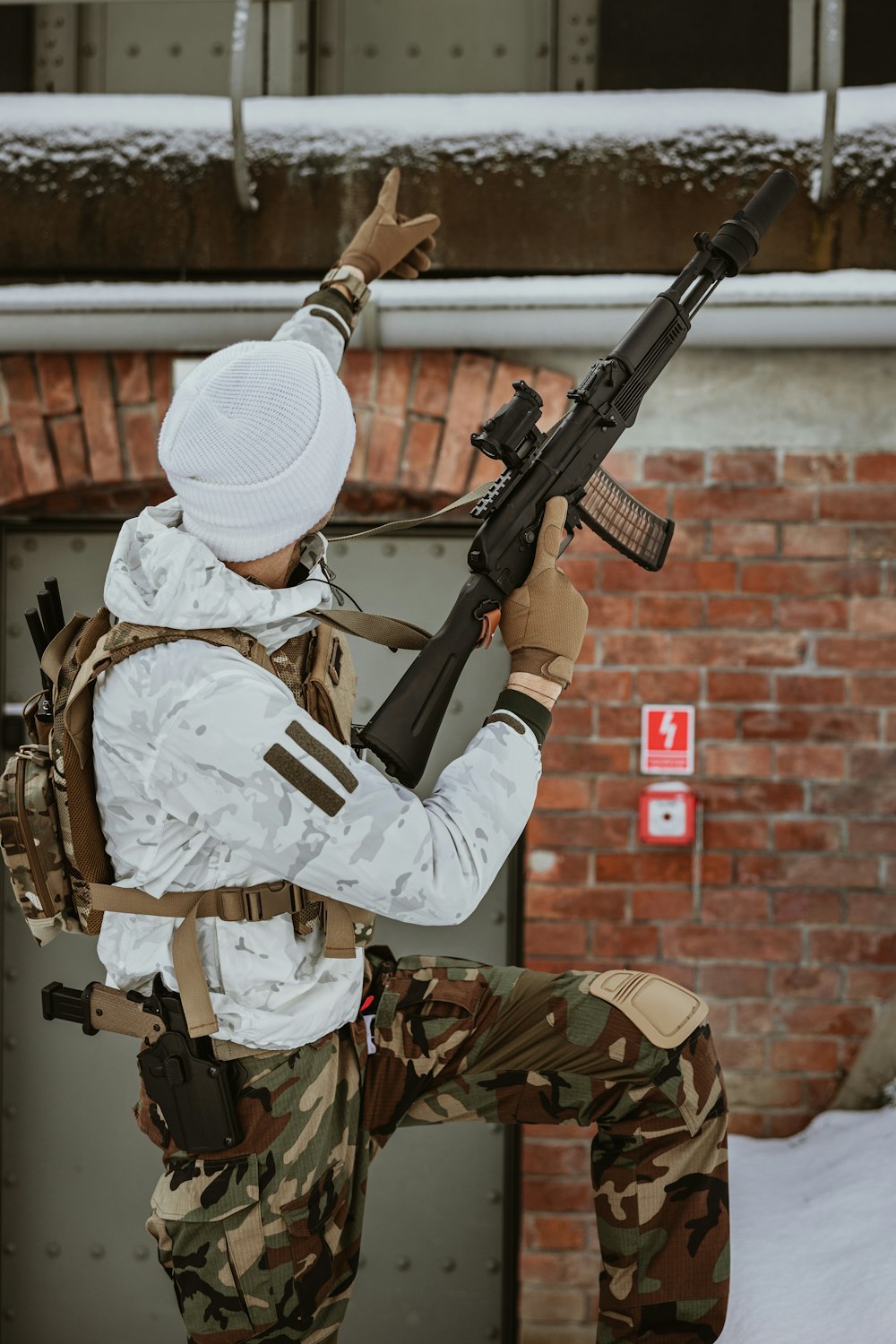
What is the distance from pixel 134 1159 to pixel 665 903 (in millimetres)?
1454

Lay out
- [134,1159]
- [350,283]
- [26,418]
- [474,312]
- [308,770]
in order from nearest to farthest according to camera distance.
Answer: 1. [308,770]
2. [350,283]
3. [474,312]
4. [26,418]
5. [134,1159]

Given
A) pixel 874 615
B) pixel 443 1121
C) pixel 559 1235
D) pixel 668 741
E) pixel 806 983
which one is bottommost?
pixel 559 1235

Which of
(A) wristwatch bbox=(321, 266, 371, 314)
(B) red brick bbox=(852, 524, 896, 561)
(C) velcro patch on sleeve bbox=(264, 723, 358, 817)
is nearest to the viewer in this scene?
(C) velcro patch on sleeve bbox=(264, 723, 358, 817)

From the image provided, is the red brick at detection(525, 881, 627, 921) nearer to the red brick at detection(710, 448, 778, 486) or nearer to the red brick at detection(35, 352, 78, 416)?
the red brick at detection(710, 448, 778, 486)

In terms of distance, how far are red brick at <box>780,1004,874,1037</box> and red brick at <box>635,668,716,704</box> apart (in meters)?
0.72

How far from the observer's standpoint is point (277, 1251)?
5.50ft

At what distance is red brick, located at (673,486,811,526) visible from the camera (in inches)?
104

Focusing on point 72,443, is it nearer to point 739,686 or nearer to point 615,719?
point 615,719

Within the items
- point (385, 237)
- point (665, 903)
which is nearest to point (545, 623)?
point (385, 237)

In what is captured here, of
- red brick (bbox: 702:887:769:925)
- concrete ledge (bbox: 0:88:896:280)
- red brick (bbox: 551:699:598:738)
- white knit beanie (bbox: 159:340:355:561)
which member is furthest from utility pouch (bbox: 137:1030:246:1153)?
concrete ledge (bbox: 0:88:896:280)

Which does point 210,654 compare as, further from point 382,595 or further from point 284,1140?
point 382,595

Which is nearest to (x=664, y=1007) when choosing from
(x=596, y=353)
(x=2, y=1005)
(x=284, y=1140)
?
(x=284, y=1140)

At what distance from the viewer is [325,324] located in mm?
2166

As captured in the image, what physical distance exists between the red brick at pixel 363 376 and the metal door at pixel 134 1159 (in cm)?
38
